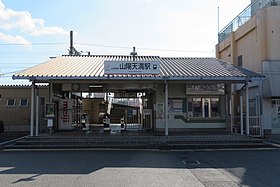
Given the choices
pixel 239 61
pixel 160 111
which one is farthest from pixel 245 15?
pixel 160 111

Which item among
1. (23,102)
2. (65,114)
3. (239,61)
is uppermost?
(239,61)

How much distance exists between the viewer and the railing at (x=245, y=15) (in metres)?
24.0

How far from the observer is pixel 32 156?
13969 mm

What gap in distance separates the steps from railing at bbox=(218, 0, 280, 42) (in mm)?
10387

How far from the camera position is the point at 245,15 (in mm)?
27375

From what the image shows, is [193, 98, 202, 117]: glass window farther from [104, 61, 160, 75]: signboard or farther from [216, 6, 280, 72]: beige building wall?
[104, 61, 160, 75]: signboard

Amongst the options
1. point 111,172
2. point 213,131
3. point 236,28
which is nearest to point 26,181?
point 111,172

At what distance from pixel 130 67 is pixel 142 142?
3829mm

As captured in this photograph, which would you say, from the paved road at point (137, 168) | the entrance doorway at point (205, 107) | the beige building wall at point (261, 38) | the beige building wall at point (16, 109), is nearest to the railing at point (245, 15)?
the beige building wall at point (261, 38)

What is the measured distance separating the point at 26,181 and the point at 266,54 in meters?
18.0

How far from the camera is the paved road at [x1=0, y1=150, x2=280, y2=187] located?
9.00 metres

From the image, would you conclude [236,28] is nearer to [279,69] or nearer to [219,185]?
[279,69]

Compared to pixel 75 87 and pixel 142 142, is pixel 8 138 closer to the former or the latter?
pixel 75 87

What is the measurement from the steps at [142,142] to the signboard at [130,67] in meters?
3.21
